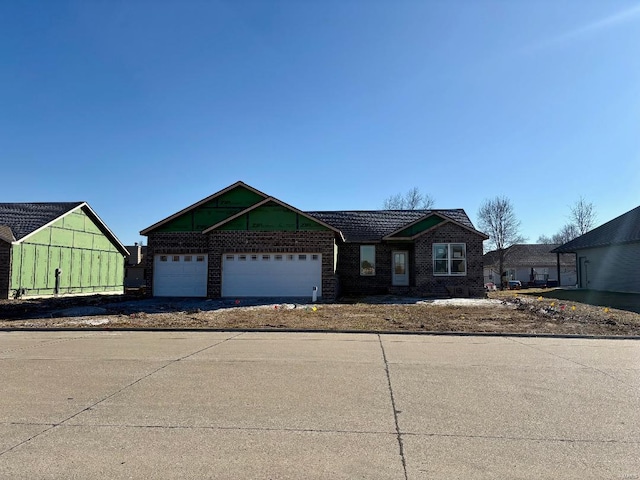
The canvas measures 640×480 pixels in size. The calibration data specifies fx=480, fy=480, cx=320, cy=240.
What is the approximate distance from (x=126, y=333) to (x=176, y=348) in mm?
3596

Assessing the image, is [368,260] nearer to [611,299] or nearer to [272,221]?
[272,221]

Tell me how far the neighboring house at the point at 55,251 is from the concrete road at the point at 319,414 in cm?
1970

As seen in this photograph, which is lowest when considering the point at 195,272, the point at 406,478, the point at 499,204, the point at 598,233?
the point at 406,478

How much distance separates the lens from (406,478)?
3.72 m

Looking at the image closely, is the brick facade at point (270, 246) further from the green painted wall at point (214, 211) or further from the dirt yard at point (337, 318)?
the green painted wall at point (214, 211)

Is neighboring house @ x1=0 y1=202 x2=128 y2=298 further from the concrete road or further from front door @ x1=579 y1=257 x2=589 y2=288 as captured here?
front door @ x1=579 y1=257 x2=589 y2=288

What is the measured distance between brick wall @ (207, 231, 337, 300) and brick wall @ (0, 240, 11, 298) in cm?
1120

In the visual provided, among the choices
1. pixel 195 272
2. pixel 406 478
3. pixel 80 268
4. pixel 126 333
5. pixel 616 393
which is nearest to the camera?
pixel 406 478

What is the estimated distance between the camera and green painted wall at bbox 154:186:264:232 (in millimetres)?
25453

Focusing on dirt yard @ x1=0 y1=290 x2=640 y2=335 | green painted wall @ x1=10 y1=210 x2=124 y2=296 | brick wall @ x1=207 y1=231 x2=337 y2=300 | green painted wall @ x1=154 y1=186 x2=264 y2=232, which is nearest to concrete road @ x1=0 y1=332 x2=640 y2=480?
dirt yard @ x1=0 y1=290 x2=640 y2=335

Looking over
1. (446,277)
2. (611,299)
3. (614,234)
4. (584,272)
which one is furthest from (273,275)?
(584,272)

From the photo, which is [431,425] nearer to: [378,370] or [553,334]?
[378,370]

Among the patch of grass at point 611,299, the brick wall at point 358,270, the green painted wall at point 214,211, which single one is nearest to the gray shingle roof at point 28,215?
the green painted wall at point 214,211

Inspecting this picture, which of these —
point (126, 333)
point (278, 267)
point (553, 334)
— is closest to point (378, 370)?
point (553, 334)
